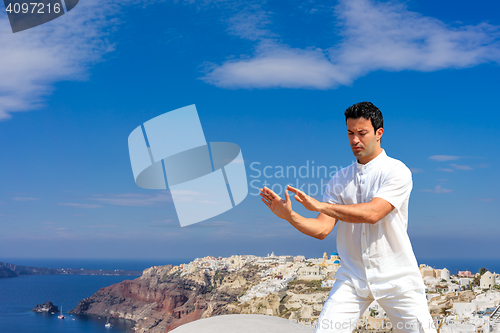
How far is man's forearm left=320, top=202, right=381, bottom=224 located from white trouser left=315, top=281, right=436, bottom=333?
1.85 feet

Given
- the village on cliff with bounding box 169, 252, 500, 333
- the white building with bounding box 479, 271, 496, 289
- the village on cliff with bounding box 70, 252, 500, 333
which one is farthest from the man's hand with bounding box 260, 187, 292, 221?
the white building with bounding box 479, 271, 496, 289

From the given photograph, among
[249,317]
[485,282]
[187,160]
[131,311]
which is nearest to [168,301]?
[131,311]

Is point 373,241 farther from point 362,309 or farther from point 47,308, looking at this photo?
point 47,308

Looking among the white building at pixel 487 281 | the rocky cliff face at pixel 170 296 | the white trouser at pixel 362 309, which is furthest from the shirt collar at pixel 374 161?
the rocky cliff face at pixel 170 296

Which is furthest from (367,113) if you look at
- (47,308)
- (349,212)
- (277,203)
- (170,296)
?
(47,308)

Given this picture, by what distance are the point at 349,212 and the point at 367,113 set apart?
0.70 metres

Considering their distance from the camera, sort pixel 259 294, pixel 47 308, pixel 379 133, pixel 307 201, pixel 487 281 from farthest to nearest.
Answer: pixel 47 308 → pixel 487 281 → pixel 259 294 → pixel 379 133 → pixel 307 201

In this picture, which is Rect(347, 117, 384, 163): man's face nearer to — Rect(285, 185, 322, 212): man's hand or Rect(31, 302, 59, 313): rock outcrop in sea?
Rect(285, 185, 322, 212): man's hand

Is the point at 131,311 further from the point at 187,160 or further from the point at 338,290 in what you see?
the point at 338,290

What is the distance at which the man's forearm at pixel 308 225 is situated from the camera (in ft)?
9.01

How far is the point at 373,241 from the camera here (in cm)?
269

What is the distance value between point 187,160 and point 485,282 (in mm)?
22671

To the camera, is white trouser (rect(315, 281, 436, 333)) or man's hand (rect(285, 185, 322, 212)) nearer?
man's hand (rect(285, 185, 322, 212))

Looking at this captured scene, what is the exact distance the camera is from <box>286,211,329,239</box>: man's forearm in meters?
2.75
